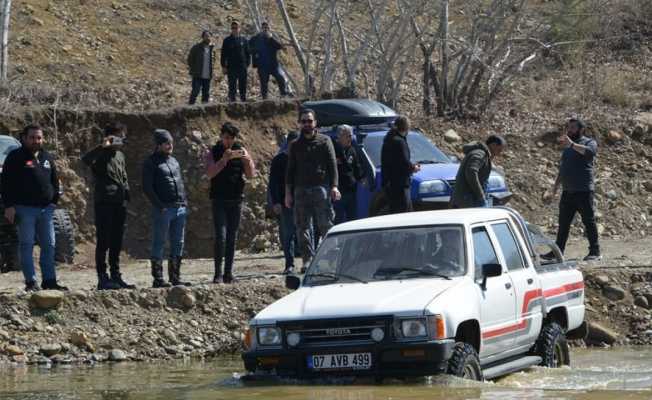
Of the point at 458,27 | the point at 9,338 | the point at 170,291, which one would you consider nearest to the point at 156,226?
the point at 170,291

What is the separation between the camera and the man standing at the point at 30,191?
14.7 m

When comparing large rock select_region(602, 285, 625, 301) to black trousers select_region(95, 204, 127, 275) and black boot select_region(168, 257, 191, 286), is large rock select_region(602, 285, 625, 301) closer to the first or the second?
black boot select_region(168, 257, 191, 286)

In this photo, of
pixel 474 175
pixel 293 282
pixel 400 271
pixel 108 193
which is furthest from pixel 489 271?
pixel 108 193

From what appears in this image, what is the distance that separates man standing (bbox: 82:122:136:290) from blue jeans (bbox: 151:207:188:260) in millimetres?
389

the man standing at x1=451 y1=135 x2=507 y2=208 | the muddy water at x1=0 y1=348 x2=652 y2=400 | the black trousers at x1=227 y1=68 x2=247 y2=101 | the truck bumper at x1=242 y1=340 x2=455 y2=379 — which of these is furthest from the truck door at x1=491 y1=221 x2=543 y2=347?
the black trousers at x1=227 y1=68 x2=247 y2=101

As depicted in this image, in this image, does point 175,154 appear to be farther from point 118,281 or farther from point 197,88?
point 118,281

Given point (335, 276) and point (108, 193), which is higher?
point (108, 193)

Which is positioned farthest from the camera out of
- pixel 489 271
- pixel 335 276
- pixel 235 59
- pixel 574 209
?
pixel 235 59

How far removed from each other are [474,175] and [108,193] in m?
4.06

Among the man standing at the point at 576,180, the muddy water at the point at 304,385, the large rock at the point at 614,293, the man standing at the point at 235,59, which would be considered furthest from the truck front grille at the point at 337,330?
the man standing at the point at 235,59

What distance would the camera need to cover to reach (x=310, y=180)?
15.7 metres

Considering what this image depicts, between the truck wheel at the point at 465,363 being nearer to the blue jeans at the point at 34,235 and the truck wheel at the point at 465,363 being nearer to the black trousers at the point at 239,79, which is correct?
the blue jeans at the point at 34,235

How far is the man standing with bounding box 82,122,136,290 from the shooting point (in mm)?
15031

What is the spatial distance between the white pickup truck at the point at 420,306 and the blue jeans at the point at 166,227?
161 inches
